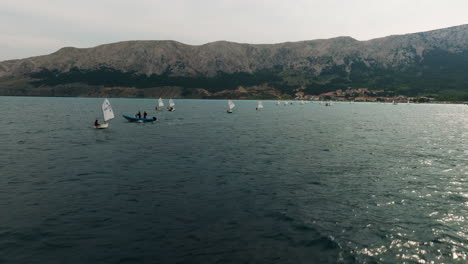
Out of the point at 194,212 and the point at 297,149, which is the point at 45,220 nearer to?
the point at 194,212

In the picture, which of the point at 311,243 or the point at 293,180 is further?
the point at 293,180

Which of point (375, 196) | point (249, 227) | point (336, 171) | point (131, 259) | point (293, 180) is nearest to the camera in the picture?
point (131, 259)

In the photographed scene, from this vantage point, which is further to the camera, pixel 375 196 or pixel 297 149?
pixel 297 149


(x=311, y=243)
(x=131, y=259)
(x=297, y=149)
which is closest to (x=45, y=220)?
(x=131, y=259)

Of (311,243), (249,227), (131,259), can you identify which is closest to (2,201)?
(131,259)

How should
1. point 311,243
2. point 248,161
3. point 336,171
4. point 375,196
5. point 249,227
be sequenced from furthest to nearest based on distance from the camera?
point 248,161
point 336,171
point 375,196
point 249,227
point 311,243

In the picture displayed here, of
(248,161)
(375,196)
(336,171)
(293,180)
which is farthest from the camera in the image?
(248,161)

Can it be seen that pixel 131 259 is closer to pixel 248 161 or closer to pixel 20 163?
pixel 248 161

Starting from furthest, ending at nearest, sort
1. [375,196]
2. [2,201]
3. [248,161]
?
[248,161] < [375,196] < [2,201]
